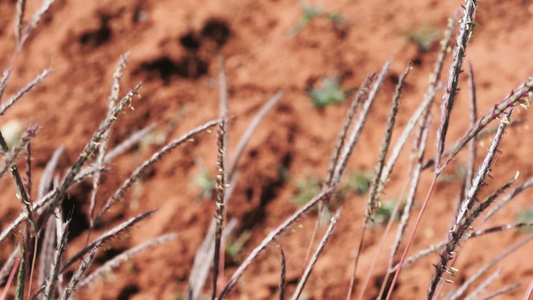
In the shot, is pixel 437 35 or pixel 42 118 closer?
pixel 42 118

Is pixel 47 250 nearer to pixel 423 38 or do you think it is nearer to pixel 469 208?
pixel 469 208

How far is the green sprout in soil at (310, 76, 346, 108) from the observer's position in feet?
9.23

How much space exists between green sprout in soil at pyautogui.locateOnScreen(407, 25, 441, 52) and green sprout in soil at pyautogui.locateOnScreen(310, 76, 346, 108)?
0.53m

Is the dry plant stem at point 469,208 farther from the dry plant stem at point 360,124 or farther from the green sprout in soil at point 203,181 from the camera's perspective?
the green sprout in soil at point 203,181

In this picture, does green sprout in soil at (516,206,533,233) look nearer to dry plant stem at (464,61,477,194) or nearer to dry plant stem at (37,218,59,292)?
dry plant stem at (464,61,477,194)

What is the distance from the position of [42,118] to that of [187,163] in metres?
0.70

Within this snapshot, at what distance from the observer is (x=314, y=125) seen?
2.78 m

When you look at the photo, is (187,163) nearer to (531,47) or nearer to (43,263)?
(43,263)

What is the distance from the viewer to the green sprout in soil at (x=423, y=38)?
9.85 ft

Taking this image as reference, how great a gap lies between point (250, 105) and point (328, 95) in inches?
15.6

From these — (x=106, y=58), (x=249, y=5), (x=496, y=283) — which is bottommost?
(x=496, y=283)

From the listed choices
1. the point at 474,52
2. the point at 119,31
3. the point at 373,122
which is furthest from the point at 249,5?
the point at 474,52

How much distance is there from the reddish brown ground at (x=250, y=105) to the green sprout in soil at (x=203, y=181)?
3 cm

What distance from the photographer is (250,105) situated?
109 inches
